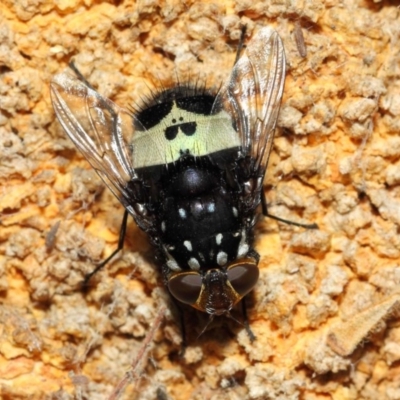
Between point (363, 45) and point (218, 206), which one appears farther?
point (363, 45)

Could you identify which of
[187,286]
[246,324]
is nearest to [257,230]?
[246,324]

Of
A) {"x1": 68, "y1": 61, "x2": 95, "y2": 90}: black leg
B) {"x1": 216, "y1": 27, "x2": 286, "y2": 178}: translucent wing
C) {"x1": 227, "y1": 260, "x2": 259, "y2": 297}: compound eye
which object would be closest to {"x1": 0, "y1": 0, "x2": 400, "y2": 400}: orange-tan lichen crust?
{"x1": 68, "y1": 61, "x2": 95, "y2": 90}: black leg

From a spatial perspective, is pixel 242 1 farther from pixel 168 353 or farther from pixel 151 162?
pixel 168 353

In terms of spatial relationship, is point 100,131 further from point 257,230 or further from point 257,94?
point 257,230

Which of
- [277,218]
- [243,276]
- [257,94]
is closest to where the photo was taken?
[243,276]

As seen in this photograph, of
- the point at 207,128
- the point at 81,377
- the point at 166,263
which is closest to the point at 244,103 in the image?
the point at 207,128

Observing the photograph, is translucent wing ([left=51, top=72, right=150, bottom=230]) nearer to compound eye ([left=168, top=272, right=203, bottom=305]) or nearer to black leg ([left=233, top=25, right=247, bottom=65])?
compound eye ([left=168, top=272, right=203, bottom=305])
